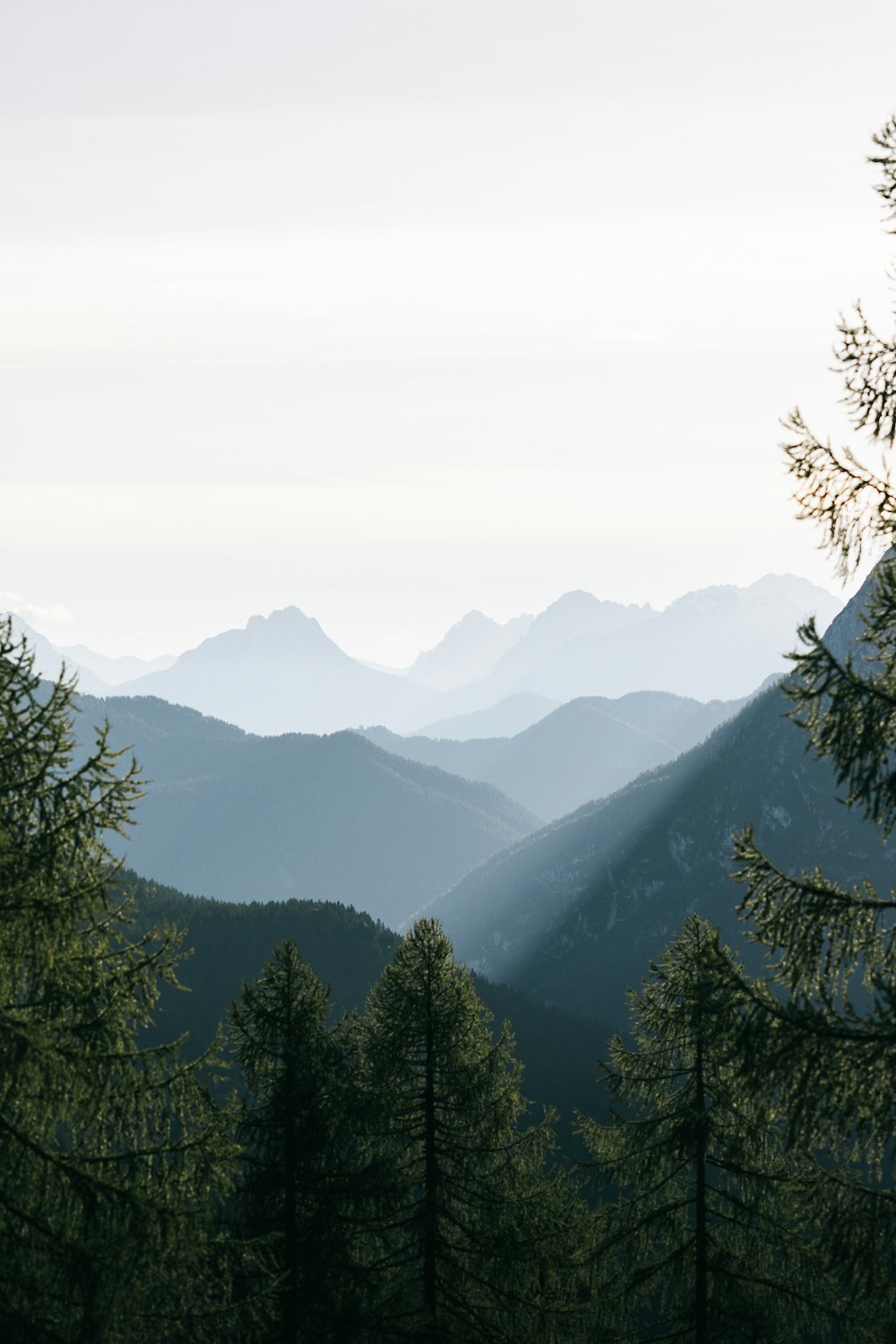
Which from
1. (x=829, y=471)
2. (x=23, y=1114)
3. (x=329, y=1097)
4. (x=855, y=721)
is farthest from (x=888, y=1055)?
(x=329, y=1097)

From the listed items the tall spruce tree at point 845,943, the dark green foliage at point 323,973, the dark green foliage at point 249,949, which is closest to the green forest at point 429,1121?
the tall spruce tree at point 845,943

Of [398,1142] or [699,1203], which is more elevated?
[398,1142]

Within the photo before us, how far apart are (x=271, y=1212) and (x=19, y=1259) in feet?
27.5

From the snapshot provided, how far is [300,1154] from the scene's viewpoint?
19.3 m

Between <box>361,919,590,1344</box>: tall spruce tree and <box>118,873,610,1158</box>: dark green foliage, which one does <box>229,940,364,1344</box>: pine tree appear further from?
<box>118,873,610,1158</box>: dark green foliage

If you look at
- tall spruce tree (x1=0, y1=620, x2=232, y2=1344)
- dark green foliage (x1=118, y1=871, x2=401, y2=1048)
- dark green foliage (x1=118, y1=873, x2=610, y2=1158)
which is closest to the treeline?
tall spruce tree (x1=0, y1=620, x2=232, y2=1344)

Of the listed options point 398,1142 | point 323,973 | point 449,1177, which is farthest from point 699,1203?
point 323,973

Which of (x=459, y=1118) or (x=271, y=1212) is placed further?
(x=459, y=1118)

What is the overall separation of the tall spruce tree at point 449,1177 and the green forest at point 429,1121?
55mm

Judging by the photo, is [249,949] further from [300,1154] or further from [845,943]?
[845,943]

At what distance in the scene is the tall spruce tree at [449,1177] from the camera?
2005cm

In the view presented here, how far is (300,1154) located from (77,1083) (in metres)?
8.95

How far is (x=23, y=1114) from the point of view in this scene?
11.4 metres

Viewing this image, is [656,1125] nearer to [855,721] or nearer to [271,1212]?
[271,1212]
